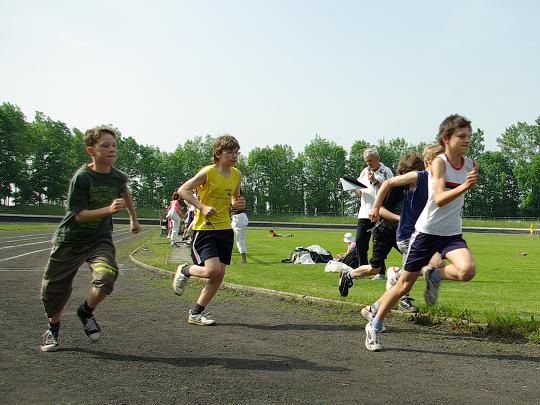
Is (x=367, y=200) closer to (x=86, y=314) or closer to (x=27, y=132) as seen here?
(x=86, y=314)

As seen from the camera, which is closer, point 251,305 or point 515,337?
point 515,337

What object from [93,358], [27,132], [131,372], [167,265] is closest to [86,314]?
[93,358]

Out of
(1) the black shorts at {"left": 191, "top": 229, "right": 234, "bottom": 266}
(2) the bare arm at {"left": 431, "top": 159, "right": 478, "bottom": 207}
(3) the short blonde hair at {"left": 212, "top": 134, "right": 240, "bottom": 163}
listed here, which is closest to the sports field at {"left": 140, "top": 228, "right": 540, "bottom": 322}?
(2) the bare arm at {"left": 431, "top": 159, "right": 478, "bottom": 207}

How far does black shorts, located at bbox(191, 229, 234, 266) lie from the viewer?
6.44 meters

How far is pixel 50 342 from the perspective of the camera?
511cm

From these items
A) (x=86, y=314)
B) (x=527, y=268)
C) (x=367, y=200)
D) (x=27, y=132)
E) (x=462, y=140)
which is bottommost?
(x=527, y=268)

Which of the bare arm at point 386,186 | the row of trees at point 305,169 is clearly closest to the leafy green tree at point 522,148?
the row of trees at point 305,169

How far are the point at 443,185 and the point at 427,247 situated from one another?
0.62 meters

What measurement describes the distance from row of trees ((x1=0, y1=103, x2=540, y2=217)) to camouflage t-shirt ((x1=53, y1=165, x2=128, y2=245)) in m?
99.0

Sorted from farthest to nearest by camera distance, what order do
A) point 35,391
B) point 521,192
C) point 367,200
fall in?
point 521,192 < point 367,200 < point 35,391

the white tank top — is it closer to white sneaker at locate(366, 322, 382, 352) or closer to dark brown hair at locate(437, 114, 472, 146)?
dark brown hair at locate(437, 114, 472, 146)

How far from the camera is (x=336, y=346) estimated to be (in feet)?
17.5

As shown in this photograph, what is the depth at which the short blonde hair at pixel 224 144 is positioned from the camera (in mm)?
6418

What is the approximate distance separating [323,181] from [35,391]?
120492 mm
